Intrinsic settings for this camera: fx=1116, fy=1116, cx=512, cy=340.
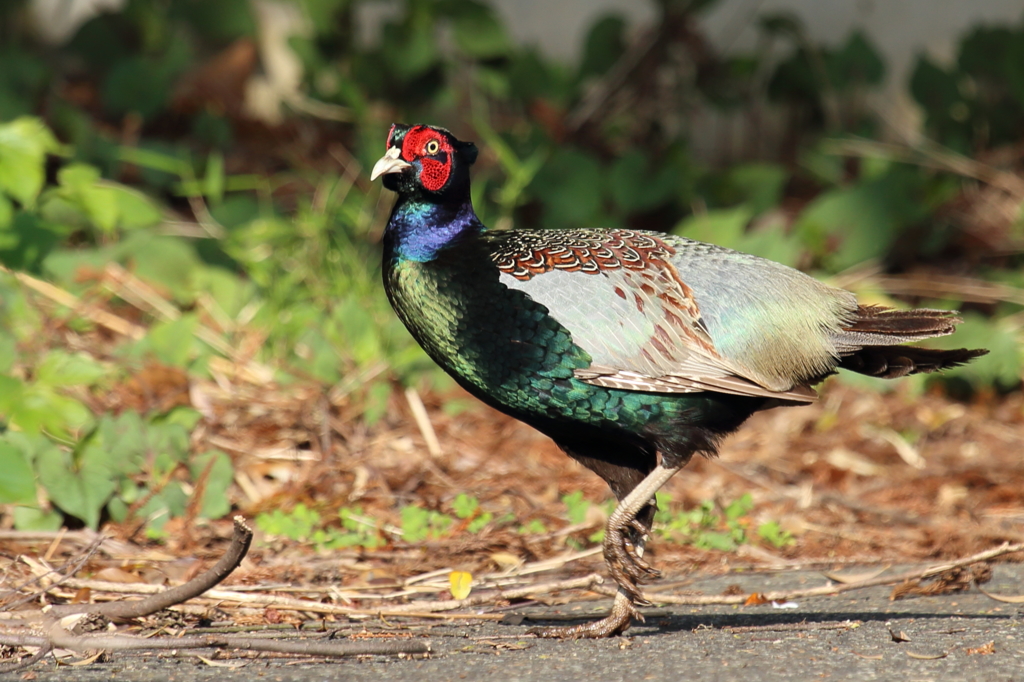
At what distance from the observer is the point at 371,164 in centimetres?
602

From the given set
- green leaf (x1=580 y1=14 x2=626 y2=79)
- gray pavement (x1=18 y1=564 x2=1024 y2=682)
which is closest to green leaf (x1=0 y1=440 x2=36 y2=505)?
gray pavement (x1=18 y1=564 x2=1024 y2=682)

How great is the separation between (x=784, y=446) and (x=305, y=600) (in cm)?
271

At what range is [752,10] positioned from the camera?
6.88 metres

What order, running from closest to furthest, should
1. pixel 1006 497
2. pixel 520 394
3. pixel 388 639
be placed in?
pixel 388 639 < pixel 520 394 < pixel 1006 497

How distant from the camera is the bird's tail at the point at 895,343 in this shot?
311cm

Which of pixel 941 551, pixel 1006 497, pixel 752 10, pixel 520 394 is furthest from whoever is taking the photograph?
pixel 752 10

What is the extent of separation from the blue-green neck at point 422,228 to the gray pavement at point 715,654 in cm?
104

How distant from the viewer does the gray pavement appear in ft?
7.99

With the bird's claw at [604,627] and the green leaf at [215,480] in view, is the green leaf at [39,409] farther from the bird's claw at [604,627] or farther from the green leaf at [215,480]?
the bird's claw at [604,627]

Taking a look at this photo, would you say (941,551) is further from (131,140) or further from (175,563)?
(131,140)

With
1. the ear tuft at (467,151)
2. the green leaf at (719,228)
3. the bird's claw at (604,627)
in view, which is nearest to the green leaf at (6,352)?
the ear tuft at (467,151)

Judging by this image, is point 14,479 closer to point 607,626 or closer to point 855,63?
point 607,626

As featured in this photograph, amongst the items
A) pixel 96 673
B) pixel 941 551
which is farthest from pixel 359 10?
pixel 96 673

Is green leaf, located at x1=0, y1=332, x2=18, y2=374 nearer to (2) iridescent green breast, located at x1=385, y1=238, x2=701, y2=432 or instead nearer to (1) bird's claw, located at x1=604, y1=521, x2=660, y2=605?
(2) iridescent green breast, located at x1=385, y1=238, x2=701, y2=432
